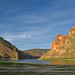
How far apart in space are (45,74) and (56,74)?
153 cm

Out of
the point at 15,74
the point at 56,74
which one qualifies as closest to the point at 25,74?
the point at 15,74

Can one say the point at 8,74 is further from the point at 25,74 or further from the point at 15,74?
the point at 25,74

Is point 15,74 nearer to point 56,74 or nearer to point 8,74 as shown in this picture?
point 8,74

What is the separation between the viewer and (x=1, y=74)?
20.2 metres

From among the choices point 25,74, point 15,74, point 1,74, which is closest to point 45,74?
point 25,74

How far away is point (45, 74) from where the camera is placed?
20469 mm

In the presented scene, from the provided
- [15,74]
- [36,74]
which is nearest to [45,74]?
[36,74]

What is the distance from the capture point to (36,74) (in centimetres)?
2045

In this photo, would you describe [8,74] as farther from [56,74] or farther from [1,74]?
[56,74]

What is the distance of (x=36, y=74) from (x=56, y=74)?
2785 millimetres

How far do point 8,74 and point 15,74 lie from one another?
0.97 meters

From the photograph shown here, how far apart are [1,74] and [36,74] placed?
4.81 m

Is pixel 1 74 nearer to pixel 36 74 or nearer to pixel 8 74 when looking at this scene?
pixel 8 74

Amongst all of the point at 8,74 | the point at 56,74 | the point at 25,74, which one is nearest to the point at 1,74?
the point at 8,74
